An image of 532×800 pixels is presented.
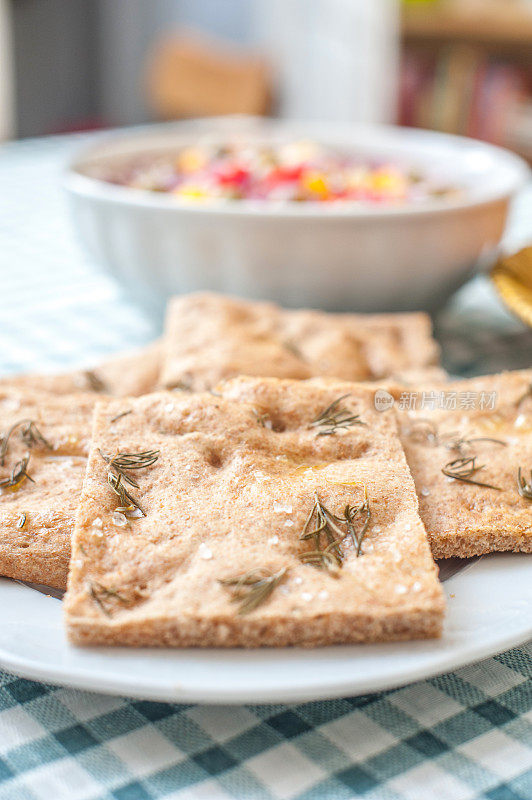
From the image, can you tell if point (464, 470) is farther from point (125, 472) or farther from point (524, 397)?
point (125, 472)

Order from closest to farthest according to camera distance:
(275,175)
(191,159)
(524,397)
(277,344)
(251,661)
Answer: (251,661), (524,397), (277,344), (275,175), (191,159)

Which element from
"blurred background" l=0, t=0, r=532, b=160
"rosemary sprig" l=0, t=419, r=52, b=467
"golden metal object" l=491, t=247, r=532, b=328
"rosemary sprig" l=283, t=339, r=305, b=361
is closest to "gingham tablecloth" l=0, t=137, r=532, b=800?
"rosemary sprig" l=0, t=419, r=52, b=467

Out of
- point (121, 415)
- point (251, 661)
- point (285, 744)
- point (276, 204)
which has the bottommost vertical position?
point (285, 744)

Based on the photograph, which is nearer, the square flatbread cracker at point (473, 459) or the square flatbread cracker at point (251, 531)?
the square flatbread cracker at point (251, 531)

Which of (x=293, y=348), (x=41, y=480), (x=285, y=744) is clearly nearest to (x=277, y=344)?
(x=293, y=348)

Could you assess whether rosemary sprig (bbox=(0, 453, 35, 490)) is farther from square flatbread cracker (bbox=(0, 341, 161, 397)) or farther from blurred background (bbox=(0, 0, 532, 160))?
blurred background (bbox=(0, 0, 532, 160))

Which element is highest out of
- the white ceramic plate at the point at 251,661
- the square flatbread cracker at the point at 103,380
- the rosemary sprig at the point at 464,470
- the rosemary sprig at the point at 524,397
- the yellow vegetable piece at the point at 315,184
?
the yellow vegetable piece at the point at 315,184

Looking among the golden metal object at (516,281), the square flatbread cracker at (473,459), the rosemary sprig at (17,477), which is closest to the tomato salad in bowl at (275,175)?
the golden metal object at (516,281)

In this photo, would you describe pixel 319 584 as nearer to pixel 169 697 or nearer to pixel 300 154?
pixel 169 697

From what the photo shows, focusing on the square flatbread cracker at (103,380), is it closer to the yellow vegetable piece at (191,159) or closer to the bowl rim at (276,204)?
the bowl rim at (276,204)
